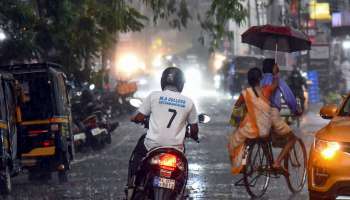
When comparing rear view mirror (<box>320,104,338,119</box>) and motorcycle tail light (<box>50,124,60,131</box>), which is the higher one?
rear view mirror (<box>320,104,338,119</box>)

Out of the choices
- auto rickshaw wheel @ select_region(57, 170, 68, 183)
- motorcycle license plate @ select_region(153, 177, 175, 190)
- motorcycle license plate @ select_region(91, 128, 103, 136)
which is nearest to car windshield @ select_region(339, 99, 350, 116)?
motorcycle license plate @ select_region(153, 177, 175, 190)

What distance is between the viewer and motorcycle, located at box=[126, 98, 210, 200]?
358 inches

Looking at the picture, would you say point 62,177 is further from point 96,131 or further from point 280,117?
point 96,131

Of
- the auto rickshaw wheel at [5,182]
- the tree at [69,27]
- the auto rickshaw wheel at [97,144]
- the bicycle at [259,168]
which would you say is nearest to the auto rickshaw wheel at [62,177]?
the auto rickshaw wheel at [5,182]

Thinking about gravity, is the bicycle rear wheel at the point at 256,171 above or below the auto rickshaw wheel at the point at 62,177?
above

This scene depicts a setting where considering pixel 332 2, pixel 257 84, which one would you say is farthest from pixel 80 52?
pixel 332 2

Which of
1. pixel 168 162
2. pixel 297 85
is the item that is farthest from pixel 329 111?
pixel 297 85

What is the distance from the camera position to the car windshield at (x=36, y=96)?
54.5 feet

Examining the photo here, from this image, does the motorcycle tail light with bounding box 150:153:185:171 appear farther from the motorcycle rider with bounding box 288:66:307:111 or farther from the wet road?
the motorcycle rider with bounding box 288:66:307:111

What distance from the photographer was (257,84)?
44.0 ft

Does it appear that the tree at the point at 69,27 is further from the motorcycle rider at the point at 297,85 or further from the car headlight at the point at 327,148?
the car headlight at the point at 327,148

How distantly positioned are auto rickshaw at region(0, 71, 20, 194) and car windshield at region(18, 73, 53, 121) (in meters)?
0.45

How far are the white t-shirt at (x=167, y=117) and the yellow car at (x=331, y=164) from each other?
1464 millimetres

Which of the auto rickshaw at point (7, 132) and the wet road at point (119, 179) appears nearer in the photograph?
the wet road at point (119, 179)
